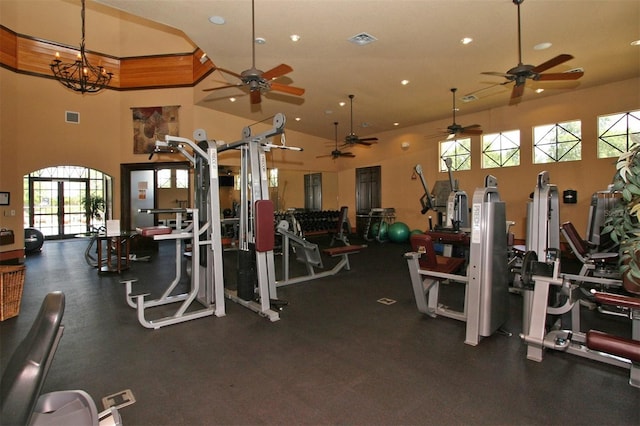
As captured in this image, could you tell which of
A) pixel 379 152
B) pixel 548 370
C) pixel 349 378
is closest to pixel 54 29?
pixel 379 152

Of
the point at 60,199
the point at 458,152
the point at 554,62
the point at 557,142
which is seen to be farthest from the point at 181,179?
the point at 557,142

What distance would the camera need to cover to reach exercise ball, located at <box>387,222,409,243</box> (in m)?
9.25

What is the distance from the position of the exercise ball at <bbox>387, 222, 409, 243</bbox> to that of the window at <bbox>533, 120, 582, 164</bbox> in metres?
3.53

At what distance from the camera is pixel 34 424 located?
1451 mm

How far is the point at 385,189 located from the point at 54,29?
30.8ft

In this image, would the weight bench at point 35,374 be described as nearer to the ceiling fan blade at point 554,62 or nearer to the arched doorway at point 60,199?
the ceiling fan blade at point 554,62

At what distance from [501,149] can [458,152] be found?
3.65 ft

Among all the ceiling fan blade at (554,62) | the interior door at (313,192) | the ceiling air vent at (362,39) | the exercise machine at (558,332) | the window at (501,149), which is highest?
the ceiling air vent at (362,39)

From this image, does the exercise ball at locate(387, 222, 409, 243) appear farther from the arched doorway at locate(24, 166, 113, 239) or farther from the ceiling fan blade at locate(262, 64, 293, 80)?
the arched doorway at locate(24, 166, 113, 239)

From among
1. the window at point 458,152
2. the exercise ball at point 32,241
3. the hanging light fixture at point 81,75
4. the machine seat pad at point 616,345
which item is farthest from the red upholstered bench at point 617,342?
the exercise ball at point 32,241

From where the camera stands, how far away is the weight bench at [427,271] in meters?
3.32

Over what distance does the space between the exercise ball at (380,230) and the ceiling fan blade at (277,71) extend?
6.40m

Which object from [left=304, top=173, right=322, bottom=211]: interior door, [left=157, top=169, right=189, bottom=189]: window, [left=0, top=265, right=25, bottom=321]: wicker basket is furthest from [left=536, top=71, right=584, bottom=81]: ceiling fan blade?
[left=304, top=173, right=322, bottom=211]: interior door

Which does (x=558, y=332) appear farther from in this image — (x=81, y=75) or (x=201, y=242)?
(x=81, y=75)
